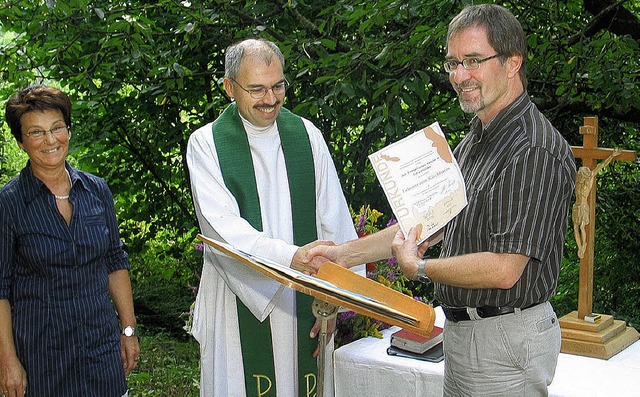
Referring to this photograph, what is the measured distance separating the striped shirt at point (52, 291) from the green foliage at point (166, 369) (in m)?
2.47

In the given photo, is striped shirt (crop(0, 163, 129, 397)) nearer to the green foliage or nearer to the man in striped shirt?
the man in striped shirt

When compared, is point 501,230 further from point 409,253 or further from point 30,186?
point 30,186

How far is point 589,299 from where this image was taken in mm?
3717

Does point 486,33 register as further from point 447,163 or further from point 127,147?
point 127,147

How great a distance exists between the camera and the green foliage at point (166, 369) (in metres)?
5.90

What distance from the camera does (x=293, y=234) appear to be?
357cm

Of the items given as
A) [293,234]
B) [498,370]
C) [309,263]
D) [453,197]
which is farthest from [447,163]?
[293,234]

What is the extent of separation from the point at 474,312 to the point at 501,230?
31cm

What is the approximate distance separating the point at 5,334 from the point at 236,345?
97 cm

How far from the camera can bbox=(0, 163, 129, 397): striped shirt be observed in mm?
3039

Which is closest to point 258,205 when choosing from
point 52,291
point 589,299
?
point 52,291

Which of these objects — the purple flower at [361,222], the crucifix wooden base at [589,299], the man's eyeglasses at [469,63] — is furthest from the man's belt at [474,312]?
the purple flower at [361,222]

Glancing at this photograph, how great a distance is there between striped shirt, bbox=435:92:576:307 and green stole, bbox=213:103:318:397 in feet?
3.49

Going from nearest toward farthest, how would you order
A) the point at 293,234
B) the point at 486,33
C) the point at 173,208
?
the point at 486,33, the point at 293,234, the point at 173,208
